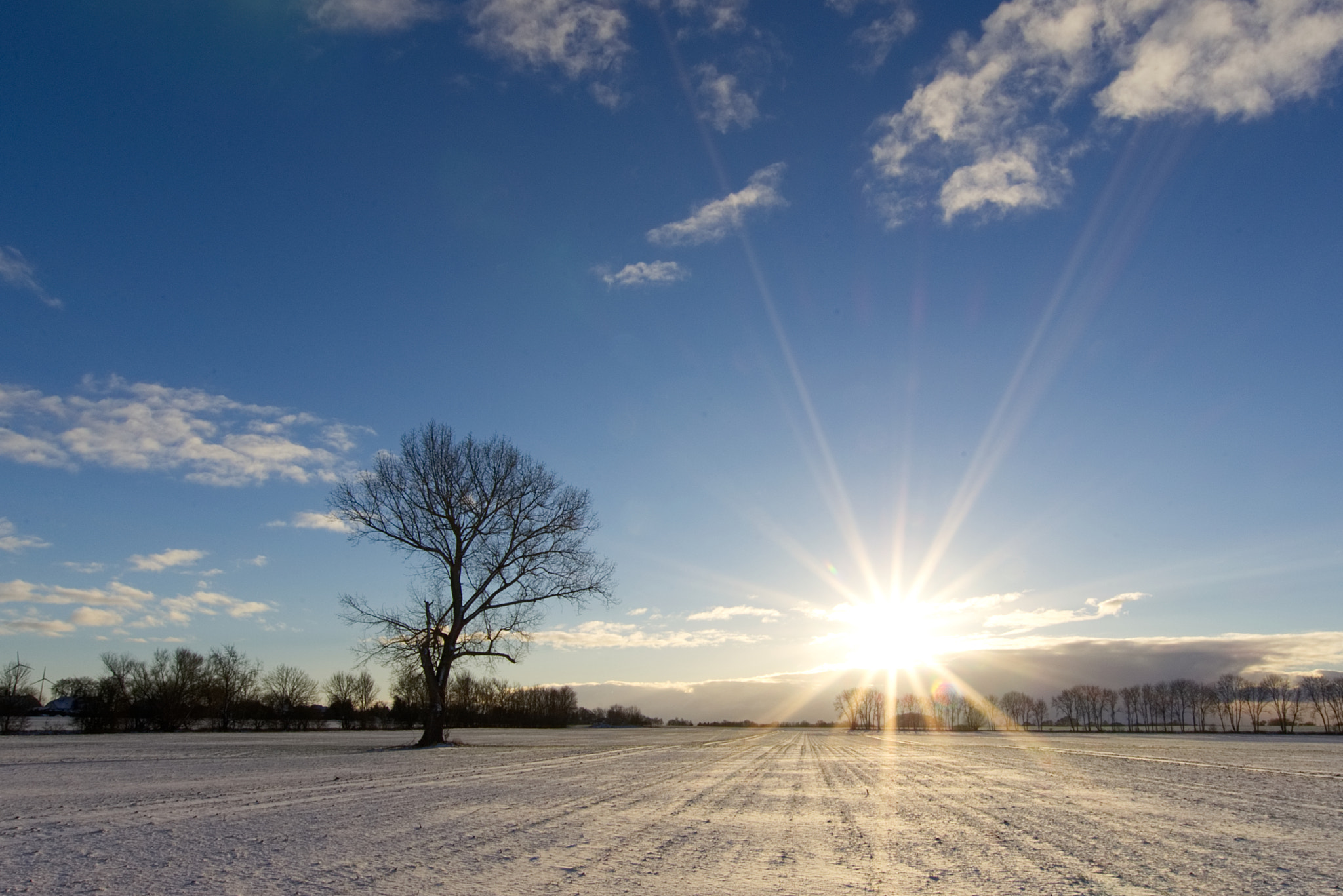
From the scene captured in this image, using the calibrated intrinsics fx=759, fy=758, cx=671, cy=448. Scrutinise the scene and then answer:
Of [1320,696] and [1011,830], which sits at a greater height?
[1011,830]

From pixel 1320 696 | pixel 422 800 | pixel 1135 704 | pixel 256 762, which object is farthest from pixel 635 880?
pixel 1135 704

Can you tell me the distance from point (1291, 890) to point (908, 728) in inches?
7960

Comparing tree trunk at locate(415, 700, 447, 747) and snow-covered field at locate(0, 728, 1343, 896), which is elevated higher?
snow-covered field at locate(0, 728, 1343, 896)

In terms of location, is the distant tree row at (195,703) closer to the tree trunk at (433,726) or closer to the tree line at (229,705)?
the tree line at (229,705)

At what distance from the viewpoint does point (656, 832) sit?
873 cm

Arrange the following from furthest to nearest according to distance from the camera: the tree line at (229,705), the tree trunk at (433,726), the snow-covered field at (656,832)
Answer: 1. the tree line at (229,705)
2. the tree trunk at (433,726)
3. the snow-covered field at (656,832)

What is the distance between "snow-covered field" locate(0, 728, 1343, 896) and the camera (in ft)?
20.3

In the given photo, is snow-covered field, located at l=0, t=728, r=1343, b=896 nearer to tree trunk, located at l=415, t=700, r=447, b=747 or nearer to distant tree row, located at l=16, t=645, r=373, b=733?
tree trunk, located at l=415, t=700, r=447, b=747

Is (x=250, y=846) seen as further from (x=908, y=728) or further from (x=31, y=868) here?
(x=908, y=728)

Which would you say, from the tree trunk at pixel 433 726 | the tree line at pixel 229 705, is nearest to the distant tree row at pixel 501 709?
the tree line at pixel 229 705

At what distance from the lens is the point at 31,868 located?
6277mm

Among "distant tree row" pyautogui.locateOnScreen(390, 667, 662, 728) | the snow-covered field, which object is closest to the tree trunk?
the snow-covered field

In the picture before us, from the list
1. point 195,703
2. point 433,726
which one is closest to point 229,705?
point 195,703

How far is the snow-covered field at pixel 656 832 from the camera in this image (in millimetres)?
6184
